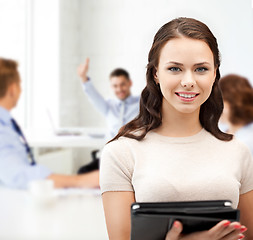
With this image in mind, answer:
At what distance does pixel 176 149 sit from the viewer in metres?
0.75

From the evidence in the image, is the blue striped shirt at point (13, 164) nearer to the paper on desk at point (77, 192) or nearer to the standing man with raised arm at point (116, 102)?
the paper on desk at point (77, 192)

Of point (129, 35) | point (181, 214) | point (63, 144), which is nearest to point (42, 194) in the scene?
point (181, 214)

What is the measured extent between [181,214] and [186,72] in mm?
235

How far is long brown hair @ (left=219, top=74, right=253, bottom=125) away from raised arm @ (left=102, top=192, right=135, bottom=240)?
48.1 inches

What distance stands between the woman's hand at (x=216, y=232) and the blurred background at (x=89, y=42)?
2.37 metres

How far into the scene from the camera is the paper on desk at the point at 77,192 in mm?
1506

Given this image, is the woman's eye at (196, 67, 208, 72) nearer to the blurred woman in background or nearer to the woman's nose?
the woman's nose

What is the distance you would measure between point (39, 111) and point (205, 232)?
2.63 meters

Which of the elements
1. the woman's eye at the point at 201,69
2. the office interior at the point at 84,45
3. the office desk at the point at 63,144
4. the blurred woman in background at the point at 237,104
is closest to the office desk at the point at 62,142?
the office desk at the point at 63,144

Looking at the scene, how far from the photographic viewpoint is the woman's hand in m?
0.62

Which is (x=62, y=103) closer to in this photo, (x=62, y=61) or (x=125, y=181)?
(x=62, y=61)

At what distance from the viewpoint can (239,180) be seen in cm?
74

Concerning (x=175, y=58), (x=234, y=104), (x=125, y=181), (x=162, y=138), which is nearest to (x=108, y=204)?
(x=125, y=181)

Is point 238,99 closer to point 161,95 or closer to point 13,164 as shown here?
point 13,164
